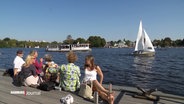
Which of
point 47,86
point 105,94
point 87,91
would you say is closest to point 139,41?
point 47,86

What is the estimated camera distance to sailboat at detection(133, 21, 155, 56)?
69869 mm

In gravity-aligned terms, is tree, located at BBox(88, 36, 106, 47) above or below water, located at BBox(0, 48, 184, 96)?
above

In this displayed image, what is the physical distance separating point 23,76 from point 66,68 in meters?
1.97

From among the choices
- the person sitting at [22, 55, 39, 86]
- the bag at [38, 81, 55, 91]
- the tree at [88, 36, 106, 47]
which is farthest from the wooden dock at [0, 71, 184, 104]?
the tree at [88, 36, 106, 47]

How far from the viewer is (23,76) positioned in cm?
925

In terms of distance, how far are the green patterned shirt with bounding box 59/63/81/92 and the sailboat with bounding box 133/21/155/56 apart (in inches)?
2455

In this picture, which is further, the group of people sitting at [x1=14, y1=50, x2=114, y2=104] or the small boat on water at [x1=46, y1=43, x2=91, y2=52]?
the small boat on water at [x1=46, y1=43, x2=91, y2=52]

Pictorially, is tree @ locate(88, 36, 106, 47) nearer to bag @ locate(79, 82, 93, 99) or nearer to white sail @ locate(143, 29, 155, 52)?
white sail @ locate(143, 29, 155, 52)

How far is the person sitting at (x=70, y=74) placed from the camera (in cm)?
827

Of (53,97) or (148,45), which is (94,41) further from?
(53,97)

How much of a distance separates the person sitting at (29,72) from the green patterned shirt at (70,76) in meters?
1.31

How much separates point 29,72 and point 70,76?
1.81m

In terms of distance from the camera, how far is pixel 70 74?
325 inches

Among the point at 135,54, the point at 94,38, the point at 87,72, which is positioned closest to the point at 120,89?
the point at 87,72
